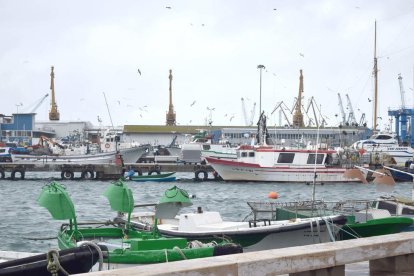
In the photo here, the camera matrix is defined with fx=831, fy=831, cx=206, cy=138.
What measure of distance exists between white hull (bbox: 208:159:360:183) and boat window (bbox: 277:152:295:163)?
0.51 metres

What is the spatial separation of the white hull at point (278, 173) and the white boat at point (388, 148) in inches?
701

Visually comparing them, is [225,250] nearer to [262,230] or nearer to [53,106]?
[262,230]

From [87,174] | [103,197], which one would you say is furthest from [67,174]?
[103,197]

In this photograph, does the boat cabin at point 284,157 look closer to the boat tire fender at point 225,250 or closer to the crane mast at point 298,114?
the boat tire fender at point 225,250

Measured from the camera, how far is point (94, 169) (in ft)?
248

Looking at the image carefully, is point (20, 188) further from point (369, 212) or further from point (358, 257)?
point (358, 257)

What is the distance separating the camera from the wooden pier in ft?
248

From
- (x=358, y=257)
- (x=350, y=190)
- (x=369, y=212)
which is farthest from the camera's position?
(x=350, y=190)

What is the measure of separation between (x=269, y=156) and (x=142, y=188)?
10642 mm

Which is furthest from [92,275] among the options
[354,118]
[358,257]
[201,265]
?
[354,118]

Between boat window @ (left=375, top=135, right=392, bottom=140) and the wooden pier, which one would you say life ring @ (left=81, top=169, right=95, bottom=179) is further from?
boat window @ (left=375, top=135, right=392, bottom=140)

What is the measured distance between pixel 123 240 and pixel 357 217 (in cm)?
863

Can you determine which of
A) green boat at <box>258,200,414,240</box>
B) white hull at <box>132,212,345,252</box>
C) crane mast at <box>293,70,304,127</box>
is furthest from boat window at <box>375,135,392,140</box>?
white hull at <box>132,212,345,252</box>

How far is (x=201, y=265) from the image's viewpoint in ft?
31.4
